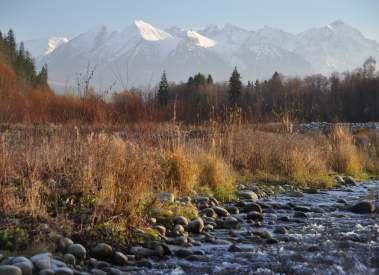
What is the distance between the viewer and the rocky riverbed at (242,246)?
4371 mm

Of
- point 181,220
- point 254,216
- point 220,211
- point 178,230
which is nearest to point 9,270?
point 178,230

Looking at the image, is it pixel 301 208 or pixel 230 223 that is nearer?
pixel 230 223

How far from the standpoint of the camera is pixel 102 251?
4.60 m

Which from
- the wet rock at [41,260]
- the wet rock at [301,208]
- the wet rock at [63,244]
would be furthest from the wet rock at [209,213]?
the wet rock at [41,260]

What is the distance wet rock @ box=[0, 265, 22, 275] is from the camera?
12.2ft

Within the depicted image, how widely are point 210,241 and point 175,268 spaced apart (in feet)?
3.59

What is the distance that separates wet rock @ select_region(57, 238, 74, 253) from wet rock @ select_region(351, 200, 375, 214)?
16.0ft

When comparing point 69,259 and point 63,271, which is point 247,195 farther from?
point 63,271

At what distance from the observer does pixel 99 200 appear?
17.4ft

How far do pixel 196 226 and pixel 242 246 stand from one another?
74cm

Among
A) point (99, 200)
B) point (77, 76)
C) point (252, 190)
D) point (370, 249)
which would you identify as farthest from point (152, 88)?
point (370, 249)

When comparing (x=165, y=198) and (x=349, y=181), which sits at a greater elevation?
(x=165, y=198)

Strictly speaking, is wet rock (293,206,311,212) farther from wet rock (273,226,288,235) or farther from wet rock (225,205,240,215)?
wet rock (273,226,288,235)

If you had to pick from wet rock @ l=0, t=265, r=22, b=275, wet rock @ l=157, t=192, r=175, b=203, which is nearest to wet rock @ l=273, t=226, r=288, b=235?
wet rock @ l=157, t=192, r=175, b=203
